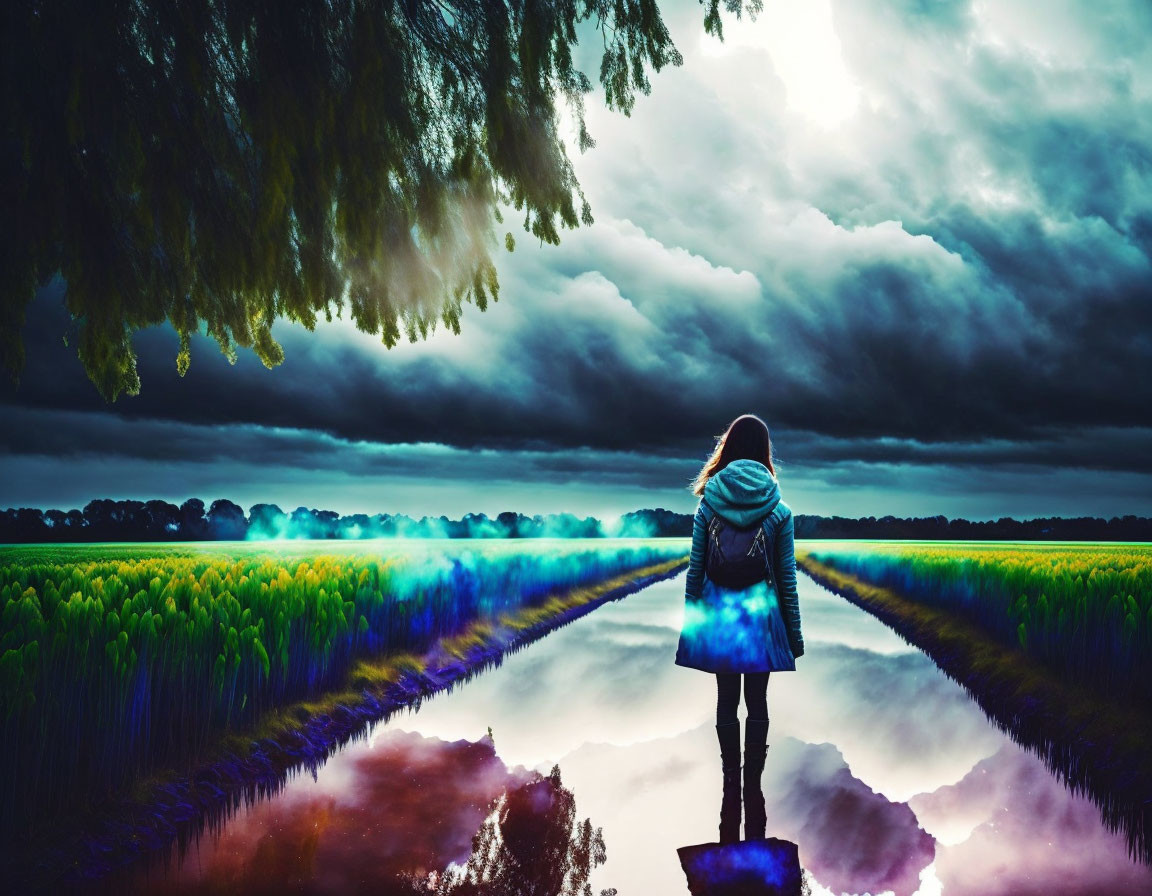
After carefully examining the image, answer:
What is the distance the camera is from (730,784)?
4.21 meters

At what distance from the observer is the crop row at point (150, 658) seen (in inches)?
144

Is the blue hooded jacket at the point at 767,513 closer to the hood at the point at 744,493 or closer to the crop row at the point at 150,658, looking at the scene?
the hood at the point at 744,493

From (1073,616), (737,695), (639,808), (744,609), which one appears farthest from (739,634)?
(1073,616)

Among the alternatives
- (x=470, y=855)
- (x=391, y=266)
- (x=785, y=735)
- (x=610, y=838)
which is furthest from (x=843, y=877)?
(x=391, y=266)

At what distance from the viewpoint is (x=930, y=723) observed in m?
6.18

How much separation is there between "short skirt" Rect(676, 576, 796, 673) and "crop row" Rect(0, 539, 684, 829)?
309 centimetres

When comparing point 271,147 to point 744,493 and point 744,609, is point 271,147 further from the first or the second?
point 744,609

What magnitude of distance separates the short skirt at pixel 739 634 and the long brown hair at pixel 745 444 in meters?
0.80

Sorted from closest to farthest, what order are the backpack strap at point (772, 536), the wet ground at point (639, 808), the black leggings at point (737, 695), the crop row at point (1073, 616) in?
the wet ground at point (639, 808) < the black leggings at point (737, 695) < the backpack strap at point (772, 536) < the crop row at point (1073, 616)

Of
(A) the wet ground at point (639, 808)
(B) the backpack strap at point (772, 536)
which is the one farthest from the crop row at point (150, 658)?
(B) the backpack strap at point (772, 536)

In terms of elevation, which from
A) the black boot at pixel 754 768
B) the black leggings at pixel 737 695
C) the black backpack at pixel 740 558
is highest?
the black backpack at pixel 740 558

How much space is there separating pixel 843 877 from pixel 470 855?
1709 millimetres

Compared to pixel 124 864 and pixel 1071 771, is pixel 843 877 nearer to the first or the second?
pixel 1071 771

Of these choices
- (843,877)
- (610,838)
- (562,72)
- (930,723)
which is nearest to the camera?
(843,877)
